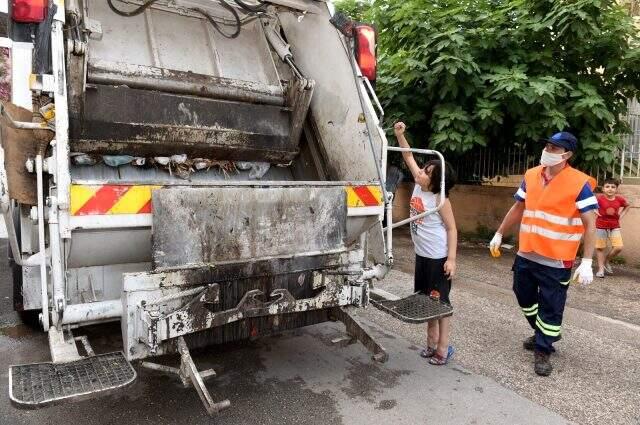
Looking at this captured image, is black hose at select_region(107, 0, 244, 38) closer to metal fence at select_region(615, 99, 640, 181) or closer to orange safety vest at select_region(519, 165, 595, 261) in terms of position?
orange safety vest at select_region(519, 165, 595, 261)

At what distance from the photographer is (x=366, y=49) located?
3225 mm

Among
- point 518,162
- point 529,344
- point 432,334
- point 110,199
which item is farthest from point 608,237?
point 110,199

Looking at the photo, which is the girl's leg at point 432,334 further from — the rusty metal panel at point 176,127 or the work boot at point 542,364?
the rusty metal panel at point 176,127

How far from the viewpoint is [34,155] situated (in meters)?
2.46

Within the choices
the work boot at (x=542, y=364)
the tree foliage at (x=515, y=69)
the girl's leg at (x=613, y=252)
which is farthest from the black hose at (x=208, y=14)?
the girl's leg at (x=613, y=252)

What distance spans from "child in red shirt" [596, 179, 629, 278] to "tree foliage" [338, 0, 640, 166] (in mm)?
357

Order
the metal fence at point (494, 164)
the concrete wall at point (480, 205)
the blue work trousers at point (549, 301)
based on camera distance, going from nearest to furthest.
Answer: the blue work trousers at point (549, 301) < the metal fence at point (494, 164) < the concrete wall at point (480, 205)

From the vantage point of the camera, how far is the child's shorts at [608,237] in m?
5.75

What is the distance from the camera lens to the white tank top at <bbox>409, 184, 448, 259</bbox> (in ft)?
10.3

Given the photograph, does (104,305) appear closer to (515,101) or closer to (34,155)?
(34,155)

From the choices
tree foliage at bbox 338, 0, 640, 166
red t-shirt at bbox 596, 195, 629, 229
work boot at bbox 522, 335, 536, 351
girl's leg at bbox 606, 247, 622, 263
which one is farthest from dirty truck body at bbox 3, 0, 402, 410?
girl's leg at bbox 606, 247, 622, 263

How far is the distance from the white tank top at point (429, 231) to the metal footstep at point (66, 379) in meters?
1.79

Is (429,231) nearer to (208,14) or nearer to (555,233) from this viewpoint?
(555,233)

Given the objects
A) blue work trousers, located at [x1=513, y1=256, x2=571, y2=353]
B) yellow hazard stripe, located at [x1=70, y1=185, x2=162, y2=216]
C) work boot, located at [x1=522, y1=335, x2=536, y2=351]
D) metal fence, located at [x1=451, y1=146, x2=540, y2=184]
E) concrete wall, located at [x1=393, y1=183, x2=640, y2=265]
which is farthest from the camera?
concrete wall, located at [x1=393, y1=183, x2=640, y2=265]
